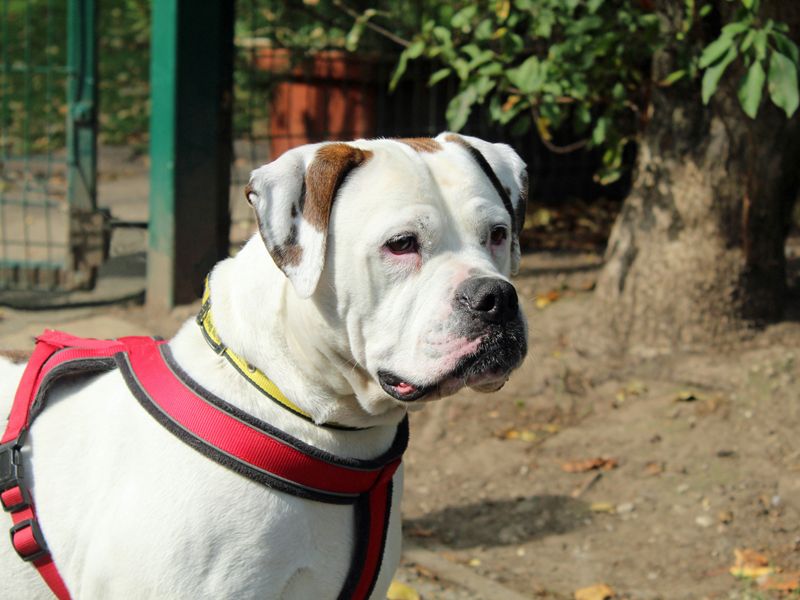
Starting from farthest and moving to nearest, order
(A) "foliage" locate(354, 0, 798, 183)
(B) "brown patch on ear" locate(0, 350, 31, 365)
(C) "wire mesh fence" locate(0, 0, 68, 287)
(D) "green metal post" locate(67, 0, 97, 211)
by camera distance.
A: (C) "wire mesh fence" locate(0, 0, 68, 287)
(D) "green metal post" locate(67, 0, 97, 211)
(A) "foliage" locate(354, 0, 798, 183)
(B) "brown patch on ear" locate(0, 350, 31, 365)

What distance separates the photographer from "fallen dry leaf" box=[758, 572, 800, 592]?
3.86 meters

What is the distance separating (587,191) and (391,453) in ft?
20.4

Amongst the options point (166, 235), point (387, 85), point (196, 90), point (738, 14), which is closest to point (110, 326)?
point (166, 235)

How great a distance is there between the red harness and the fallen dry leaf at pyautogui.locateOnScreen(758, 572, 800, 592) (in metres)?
1.83

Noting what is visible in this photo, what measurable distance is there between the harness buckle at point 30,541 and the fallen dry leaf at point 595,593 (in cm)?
209

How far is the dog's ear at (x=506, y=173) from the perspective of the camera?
2.86 metres

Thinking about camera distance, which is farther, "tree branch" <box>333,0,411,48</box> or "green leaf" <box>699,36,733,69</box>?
"tree branch" <box>333,0,411,48</box>

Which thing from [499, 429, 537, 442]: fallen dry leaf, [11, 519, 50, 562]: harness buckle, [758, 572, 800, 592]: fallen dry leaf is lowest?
[499, 429, 537, 442]: fallen dry leaf

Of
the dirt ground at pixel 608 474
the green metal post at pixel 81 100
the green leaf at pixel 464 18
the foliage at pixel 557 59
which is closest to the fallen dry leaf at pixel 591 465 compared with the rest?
the dirt ground at pixel 608 474

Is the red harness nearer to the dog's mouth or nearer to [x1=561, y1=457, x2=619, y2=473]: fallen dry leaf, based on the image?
the dog's mouth

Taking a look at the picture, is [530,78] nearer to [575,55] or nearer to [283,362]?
[575,55]

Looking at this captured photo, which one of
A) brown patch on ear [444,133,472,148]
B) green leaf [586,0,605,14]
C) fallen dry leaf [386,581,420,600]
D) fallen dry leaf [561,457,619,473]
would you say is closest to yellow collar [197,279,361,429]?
brown patch on ear [444,133,472,148]

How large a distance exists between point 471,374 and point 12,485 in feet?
3.50

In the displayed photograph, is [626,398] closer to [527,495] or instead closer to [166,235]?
[527,495]
